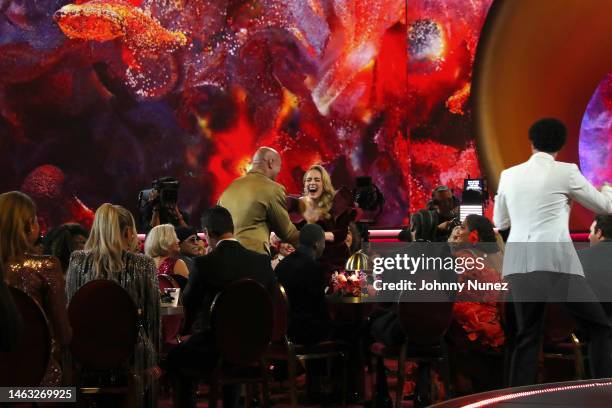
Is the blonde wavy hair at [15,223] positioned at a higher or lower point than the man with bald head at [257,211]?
lower

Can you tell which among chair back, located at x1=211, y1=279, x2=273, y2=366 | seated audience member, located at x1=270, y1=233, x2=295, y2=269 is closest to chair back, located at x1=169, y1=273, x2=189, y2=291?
seated audience member, located at x1=270, y1=233, x2=295, y2=269

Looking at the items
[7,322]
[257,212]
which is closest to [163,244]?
[257,212]

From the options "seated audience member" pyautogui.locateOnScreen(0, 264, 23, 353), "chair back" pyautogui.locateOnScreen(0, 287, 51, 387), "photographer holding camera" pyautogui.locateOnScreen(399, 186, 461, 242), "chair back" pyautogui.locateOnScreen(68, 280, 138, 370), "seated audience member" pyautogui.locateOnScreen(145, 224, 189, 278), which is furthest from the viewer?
"photographer holding camera" pyautogui.locateOnScreen(399, 186, 461, 242)

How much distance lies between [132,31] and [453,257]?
6.68 metres

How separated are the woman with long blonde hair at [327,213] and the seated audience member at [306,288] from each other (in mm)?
979

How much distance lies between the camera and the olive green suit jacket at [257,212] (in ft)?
16.8

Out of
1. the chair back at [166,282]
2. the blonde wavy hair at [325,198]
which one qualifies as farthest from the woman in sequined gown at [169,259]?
the blonde wavy hair at [325,198]

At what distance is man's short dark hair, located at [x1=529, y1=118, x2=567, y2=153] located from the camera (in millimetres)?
3883

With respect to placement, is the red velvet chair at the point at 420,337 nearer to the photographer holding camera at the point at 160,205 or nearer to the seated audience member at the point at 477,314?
the seated audience member at the point at 477,314

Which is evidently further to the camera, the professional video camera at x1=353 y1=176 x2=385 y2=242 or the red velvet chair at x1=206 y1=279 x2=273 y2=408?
the professional video camera at x1=353 y1=176 x2=385 y2=242

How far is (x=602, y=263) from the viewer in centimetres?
455

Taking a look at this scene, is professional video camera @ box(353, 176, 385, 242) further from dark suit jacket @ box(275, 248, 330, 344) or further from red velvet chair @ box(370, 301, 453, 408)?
red velvet chair @ box(370, 301, 453, 408)

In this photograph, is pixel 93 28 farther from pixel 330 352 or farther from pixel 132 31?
pixel 330 352

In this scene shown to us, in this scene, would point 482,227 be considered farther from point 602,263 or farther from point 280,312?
point 280,312
